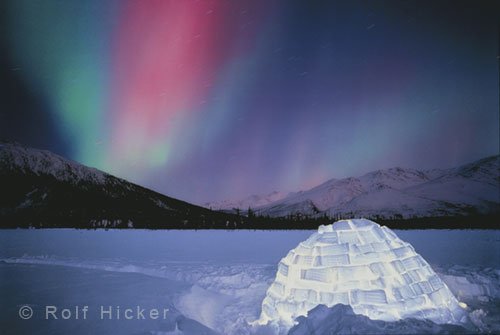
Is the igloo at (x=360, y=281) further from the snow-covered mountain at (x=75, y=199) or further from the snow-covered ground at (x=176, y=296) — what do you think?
the snow-covered mountain at (x=75, y=199)

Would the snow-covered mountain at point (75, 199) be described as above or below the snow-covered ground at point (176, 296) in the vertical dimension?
above

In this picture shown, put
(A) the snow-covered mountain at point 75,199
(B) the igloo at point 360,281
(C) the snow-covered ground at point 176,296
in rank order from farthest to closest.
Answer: (A) the snow-covered mountain at point 75,199 < (C) the snow-covered ground at point 176,296 < (B) the igloo at point 360,281

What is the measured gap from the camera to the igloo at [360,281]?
5965 millimetres

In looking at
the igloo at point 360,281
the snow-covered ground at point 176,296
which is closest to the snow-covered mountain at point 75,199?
the snow-covered ground at point 176,296

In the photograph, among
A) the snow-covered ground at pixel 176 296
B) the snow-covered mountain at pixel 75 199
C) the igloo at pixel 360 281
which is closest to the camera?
the igloo at pixel 360 281

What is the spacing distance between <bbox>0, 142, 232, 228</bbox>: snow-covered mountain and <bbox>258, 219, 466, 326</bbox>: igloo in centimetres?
10537

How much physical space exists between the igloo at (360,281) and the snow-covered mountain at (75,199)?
105371 millimetres

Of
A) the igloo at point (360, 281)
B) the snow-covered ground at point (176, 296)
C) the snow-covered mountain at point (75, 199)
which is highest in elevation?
the snow-covered mountain at point (75, 199)

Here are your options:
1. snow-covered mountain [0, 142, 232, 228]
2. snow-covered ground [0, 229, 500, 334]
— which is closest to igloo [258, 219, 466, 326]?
snow-covered ground [0, 229, 500, 334]

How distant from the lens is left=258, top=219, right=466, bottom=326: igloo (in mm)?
5965

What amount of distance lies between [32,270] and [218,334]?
39.4 feet

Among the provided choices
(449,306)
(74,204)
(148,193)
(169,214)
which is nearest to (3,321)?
(449,306)

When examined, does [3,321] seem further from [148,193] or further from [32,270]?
[148,193]

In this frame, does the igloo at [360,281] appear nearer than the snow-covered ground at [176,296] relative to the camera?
Yes
